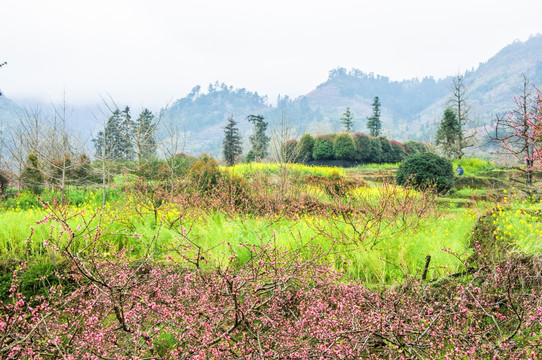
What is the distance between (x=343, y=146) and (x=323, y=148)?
1.56m

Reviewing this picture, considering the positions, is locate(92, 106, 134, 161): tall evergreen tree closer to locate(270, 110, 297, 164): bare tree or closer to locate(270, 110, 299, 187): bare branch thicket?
locate(270, 110, 299, 187): bare branch thicket

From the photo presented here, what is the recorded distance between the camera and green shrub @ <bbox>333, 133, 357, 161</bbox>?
24.3 meters

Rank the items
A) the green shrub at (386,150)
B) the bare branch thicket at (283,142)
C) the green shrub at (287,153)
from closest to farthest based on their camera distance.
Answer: the bare branch thicket at (283,142) < the green shrub at (287,153) < the green shrub at (386,150)

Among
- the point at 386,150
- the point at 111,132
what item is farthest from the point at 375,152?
the point at 111,132

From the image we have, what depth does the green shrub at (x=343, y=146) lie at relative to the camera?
24297 millimetres

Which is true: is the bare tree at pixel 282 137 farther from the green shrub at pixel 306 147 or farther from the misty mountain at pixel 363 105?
the misty mountain at pixel 363 105

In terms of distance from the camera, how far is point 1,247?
4.54m

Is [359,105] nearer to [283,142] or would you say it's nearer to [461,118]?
[461,118]

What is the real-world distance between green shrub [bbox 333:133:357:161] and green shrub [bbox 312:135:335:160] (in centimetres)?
43

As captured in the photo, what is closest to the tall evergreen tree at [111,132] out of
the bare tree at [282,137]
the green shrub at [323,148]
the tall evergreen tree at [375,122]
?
the bare tree at [282,137]

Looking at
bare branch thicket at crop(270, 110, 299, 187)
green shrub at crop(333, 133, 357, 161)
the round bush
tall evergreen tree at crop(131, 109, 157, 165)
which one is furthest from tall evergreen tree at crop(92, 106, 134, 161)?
green shrub at crop(333, 133, 357, 161)

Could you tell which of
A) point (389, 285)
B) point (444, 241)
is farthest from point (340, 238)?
point (444, 241)

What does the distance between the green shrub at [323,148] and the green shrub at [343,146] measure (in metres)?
0.43

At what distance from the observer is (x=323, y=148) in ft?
80.8
